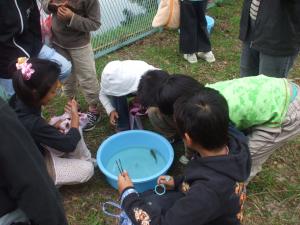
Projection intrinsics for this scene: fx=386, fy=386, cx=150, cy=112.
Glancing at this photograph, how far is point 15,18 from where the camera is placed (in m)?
2.27

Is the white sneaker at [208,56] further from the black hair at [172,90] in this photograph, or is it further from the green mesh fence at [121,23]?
the black hair at [172,90]

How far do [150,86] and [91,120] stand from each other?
933 millimetres

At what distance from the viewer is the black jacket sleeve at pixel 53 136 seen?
2.27 meters

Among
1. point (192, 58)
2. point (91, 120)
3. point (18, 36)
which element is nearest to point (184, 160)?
point (91, 120)

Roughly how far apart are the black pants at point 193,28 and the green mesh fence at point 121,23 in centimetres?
72

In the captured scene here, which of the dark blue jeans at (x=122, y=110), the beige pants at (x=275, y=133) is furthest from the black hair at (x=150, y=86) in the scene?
the beige pants at (x=275, y=133)

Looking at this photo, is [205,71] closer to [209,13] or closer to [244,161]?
[209,13]

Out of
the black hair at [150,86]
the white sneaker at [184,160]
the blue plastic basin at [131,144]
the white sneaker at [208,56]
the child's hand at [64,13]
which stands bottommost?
the white sneaker at [208,56]

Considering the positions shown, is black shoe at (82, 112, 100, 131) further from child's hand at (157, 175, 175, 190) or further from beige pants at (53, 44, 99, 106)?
child's hand at (157, 175, 175, 190)

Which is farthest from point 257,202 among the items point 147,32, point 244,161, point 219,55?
point 147,32

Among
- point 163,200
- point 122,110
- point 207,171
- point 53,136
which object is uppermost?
point 207,171

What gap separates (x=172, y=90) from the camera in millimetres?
2107

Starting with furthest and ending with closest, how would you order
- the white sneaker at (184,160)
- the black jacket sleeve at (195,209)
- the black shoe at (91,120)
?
the black shoe at (91,120), the white sneaker at (184,160), the black jacket sleeve at (195,209)

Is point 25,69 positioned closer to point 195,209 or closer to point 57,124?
point 57,124
